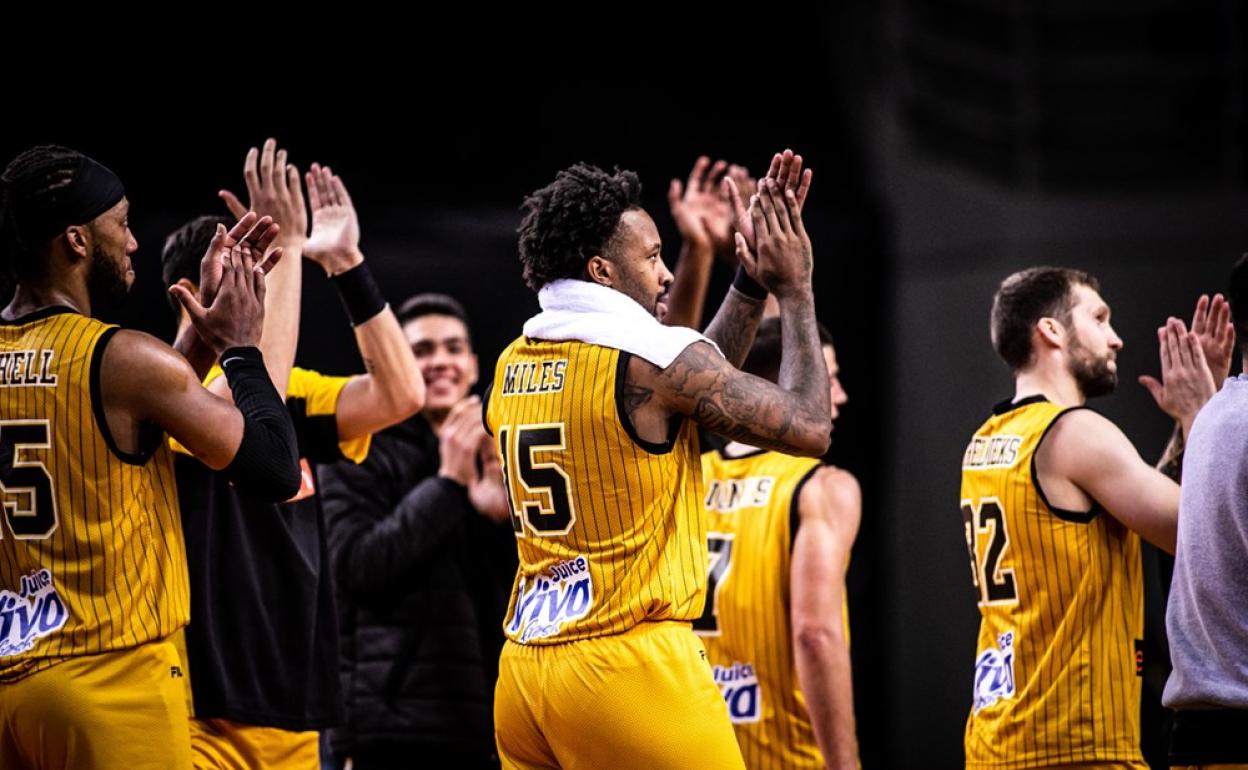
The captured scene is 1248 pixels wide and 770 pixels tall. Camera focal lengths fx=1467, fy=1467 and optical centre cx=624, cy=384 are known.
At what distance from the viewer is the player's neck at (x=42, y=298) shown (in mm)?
3480

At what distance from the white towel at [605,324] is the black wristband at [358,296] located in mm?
997

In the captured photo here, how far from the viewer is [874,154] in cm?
952

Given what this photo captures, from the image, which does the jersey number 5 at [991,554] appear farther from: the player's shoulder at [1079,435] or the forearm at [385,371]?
the forearm at [385,371]

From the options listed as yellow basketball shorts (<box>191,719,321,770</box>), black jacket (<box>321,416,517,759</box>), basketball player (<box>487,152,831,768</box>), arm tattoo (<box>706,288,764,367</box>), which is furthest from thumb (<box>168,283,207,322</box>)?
black jacket (<box>321,416,517,759</box>)

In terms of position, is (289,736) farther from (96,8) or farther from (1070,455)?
(96,8)

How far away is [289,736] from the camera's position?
4.19 meters

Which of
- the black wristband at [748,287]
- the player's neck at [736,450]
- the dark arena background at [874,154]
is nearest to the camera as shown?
the black wristband at [748,287]

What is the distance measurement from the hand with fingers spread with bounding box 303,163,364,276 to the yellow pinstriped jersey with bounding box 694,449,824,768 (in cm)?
148

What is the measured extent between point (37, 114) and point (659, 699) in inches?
259

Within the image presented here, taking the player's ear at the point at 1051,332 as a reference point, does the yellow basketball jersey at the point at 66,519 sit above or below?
below

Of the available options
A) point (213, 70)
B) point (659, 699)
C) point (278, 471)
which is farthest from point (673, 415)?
point (213, 70)

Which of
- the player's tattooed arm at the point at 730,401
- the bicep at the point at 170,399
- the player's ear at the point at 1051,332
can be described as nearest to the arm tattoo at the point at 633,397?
the player's tattooed arm at the point at 730,401

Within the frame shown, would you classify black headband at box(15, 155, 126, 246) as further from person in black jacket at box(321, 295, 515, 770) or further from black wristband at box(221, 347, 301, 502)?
person in black jacket at box(321, 295, 515, 770)

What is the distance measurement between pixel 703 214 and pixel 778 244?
1.59 m
